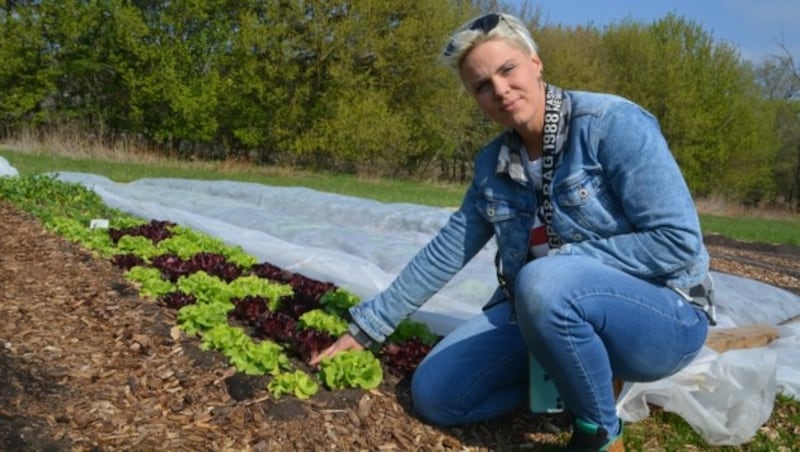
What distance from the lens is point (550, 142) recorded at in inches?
102

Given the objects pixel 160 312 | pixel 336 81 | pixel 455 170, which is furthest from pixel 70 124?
pixel 160 312

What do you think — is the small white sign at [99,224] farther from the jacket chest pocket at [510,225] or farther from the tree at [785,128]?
the tree at [785,128]

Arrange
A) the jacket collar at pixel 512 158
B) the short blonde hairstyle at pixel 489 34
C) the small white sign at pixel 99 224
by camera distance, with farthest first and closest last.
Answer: the small white sign at pixel 99 224
the jacket collar at pixel 512 158
the short blonde hairstyle at pixel 489 34

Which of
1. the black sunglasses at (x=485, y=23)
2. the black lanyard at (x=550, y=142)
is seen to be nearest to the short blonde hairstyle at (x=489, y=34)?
the black sunglasses at (x=485, y=23)

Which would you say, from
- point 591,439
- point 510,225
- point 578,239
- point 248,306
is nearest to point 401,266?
point 248,306

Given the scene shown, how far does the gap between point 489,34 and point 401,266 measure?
3.52 m

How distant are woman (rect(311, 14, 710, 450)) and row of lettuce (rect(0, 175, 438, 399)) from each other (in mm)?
437

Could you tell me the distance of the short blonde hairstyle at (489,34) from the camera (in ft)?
7.93

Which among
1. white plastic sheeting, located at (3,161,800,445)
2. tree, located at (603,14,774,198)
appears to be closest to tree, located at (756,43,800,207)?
tree, located at (603,14,774,198)

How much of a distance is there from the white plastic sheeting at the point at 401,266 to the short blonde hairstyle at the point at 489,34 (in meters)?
1.63

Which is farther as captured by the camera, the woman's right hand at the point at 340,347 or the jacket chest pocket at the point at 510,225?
the woman's right hand at the point at 340,347

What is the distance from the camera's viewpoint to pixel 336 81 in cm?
2523

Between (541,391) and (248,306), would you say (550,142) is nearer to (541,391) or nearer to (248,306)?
(541,391)

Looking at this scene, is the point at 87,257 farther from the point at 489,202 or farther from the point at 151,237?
the point at 489,202
